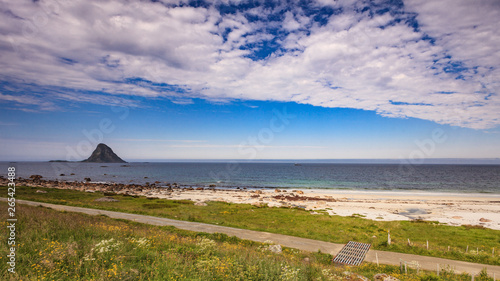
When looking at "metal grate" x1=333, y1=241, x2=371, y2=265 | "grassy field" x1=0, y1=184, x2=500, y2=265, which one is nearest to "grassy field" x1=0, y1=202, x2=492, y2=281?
"metal grate" x1=333, y1=241, x2=371, y2=265

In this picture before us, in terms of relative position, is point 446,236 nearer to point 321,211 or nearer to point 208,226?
point 321,211

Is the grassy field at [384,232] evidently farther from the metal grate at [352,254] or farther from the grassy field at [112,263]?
the grassy field at [112,263]

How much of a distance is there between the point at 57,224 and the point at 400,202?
6295 centimetres

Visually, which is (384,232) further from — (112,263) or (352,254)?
(112,263)

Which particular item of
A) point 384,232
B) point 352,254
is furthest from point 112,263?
point 384,232

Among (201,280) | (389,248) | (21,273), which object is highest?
(21,273)

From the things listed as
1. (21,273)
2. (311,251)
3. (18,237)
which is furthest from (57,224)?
(311,251)

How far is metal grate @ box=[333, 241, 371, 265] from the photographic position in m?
16.6

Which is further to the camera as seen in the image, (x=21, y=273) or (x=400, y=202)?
(x=400, y=202)

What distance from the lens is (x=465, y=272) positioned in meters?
15.1

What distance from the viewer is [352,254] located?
717 inches

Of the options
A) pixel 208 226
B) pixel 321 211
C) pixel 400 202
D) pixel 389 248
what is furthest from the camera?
pixel 400 202

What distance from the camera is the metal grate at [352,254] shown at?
54.6ft

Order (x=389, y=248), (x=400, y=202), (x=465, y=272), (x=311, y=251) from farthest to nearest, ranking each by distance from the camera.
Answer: (x=400, y=202)
(x=389, y=248)
(x=311, y=251)
(x=465, y=272)
